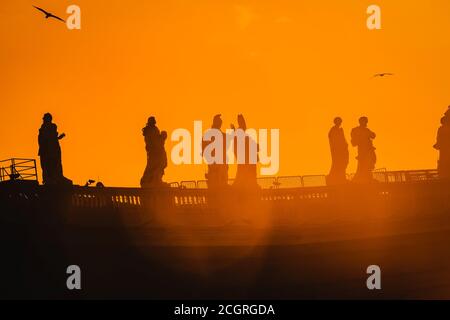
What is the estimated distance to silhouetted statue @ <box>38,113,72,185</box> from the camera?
1575 inches

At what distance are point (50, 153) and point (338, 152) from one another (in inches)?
319

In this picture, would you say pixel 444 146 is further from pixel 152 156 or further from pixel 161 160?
pixel 152 156

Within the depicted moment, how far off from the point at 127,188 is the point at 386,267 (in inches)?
297

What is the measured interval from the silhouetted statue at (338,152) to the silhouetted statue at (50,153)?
7504mm

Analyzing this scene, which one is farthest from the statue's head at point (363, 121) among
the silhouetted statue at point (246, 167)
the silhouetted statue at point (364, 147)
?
the silhouetted statue at point (246, 167)

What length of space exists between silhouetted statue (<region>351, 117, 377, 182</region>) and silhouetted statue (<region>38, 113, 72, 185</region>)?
27.3ft

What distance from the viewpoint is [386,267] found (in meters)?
40.9

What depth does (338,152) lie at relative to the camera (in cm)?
4191

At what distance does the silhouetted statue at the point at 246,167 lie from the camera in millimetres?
40125

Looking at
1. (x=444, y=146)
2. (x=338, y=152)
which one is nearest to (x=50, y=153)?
(x=338, y=152)

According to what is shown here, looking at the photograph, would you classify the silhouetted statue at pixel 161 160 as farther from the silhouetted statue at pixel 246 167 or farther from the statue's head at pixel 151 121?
the silhouetted statue at pixel 246 167

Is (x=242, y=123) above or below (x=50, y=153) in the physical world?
above
